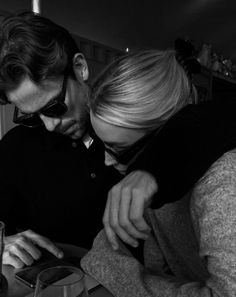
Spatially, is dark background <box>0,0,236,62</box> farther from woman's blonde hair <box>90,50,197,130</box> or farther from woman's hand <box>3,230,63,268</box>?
woman's hand <box>3,230,63,268</box>

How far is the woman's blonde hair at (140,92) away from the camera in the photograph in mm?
824

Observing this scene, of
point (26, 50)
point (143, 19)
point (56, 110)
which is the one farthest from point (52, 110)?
point (143, 19)

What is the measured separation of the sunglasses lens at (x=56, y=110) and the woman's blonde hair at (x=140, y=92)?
22 cm

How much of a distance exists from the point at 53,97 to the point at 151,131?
1.42 feet

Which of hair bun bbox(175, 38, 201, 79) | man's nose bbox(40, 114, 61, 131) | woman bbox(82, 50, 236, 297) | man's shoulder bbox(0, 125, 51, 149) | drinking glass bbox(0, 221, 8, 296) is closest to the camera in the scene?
woman bbox(82, 50, 236, 297)

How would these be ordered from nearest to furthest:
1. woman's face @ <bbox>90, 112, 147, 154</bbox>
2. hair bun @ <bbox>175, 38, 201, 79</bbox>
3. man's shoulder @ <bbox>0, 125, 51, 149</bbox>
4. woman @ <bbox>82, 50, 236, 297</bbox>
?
1. woman @ <bbox>82, 50, 236, 297</bbox>
2. woman's face @ <bbox>90, 112, 147, 154</bbox>
3. hair bun @ <bbox>175, 38, 201, 79</bbox>
4. man's shoulder @ <bbox>0, 125, 51, 149</bbox>

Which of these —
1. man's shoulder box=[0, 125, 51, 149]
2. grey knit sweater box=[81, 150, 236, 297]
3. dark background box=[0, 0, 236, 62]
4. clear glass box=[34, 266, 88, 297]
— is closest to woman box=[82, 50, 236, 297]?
grey knit sweater box=[81, 150, 236, 297]

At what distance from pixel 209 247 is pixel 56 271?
254 mm

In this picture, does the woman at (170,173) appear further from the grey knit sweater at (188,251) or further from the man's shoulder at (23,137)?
the man's shoulder at (23,137)

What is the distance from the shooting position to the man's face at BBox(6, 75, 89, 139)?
1091 mm

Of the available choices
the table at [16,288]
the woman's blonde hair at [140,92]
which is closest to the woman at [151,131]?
the woman's blonde hair at [140,92]

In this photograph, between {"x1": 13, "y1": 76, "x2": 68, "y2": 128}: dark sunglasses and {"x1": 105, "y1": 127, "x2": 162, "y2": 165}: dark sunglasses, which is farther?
{"x1": 13, "y1": 76, "x2": 68, "y2": 128}: dark sunglasses

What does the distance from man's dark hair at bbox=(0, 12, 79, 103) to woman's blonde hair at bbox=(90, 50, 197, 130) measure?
0.81 feet

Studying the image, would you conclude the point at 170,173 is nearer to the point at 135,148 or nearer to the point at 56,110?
the point at 135,148
